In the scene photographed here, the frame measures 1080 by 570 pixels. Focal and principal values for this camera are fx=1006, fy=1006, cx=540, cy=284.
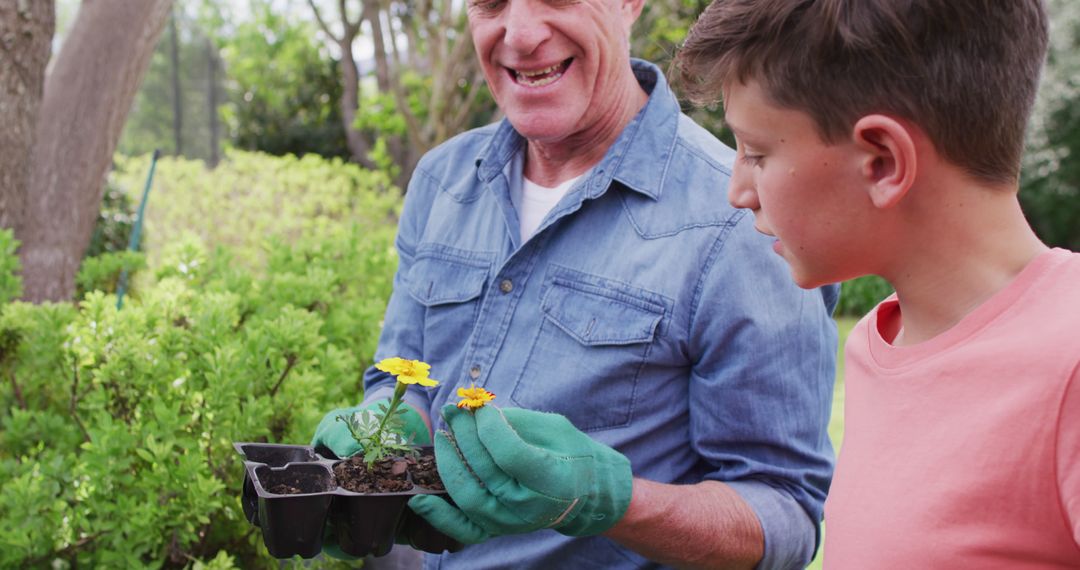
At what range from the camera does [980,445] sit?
112 cm

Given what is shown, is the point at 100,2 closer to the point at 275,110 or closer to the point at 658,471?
the point at 658,471

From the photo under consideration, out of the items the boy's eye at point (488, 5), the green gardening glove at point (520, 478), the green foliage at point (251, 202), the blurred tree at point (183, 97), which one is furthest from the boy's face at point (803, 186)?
the blurred tree at point (183, 97)

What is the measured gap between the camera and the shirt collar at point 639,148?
2.02 metres

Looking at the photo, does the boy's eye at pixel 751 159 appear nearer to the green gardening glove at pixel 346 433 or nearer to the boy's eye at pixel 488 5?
the green gardening glove at pixel 346 433

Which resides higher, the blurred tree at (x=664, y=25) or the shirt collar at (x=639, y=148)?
the blurred tree at (x=664, y=25)

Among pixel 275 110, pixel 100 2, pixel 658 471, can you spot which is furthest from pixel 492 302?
pixel 275 110

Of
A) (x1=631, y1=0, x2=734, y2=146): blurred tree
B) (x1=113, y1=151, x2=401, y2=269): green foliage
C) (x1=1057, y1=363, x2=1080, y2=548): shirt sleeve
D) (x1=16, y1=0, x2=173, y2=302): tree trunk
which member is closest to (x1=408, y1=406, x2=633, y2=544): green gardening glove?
(x1=1057, y1=363, x2=1080, y2=548): shirt sleeve

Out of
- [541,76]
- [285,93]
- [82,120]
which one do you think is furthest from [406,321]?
[285,93]

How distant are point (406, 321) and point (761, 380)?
2.80 ft

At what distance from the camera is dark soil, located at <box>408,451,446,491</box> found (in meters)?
1.69

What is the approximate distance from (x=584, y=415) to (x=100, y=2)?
461 cm

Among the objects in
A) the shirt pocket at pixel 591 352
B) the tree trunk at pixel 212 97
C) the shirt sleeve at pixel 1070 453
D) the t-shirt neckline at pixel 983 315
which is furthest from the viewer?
the tree trunk at pixel 212 97

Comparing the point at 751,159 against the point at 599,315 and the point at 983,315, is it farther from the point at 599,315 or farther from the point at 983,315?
the point at 599,315

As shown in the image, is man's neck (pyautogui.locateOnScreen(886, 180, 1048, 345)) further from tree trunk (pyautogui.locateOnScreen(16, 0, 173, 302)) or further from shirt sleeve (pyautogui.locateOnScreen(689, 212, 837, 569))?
tree trunk (pyautogui.locateOnScreen(16, 0, 173, 302))
